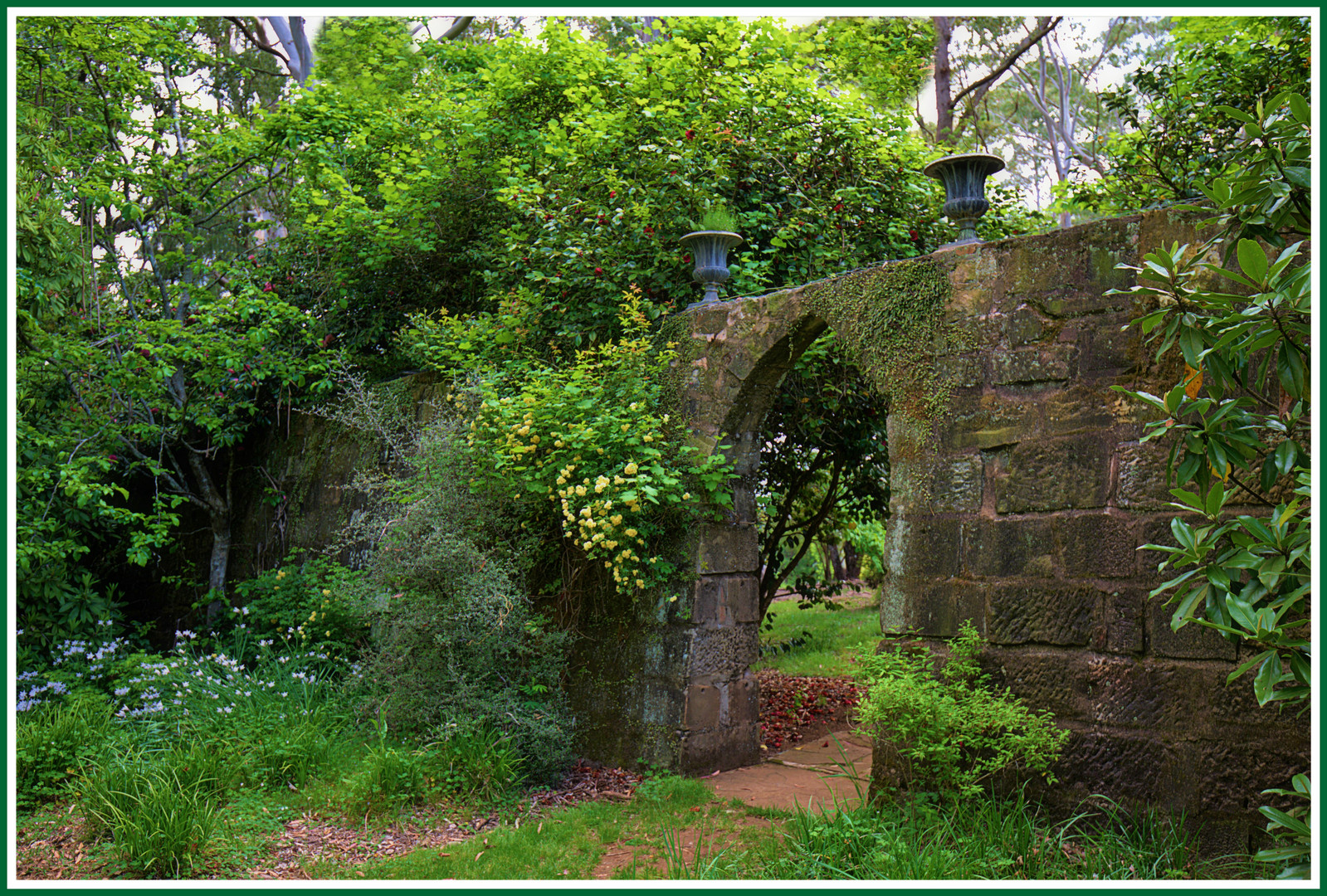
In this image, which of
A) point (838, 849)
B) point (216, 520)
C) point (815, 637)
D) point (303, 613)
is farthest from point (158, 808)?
point (815, 637)

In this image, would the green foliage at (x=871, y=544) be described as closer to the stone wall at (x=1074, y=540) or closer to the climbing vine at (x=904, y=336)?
the climbing vine at (x=904, y=336)

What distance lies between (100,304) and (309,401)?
5.27 ft

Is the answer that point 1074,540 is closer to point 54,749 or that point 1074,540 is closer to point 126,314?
point 54,749

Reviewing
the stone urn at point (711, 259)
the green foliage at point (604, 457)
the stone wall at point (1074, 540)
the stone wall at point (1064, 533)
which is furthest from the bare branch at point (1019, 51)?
the stone wall at point (1074, 540)

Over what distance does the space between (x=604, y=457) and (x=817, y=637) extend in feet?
15.6

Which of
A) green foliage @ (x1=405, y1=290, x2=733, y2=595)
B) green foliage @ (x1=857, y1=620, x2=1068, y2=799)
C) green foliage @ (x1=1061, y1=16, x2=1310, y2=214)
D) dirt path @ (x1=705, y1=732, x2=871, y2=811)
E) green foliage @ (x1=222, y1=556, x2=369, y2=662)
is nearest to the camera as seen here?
green foliage @ (x1=857, y1=620, x2=1068, y2=799)

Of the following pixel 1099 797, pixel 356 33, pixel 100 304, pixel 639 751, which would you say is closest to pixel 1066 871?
pixel 1099 797

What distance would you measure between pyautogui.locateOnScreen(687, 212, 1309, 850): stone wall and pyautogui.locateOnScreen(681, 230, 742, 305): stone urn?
1.35m

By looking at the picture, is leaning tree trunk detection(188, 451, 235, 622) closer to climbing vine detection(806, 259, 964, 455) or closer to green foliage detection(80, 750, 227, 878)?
green foliage detection(80, 750, 227, 878)

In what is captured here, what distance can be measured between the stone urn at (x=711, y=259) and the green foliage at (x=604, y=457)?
0.36 metres

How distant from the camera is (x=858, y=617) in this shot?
31.5 ft

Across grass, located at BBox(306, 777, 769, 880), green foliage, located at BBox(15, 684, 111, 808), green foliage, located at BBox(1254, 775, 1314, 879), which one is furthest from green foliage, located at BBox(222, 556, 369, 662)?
green foliage, located at BBox(1254, 775, 1314, 879)

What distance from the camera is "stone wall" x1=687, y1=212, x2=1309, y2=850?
2.77 metres

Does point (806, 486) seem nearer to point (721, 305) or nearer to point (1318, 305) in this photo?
point (721, 305)
